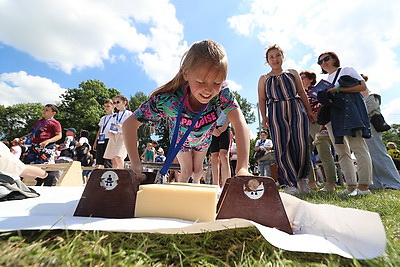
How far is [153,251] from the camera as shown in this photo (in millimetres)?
829

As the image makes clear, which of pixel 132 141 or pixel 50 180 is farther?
pixel 50 180

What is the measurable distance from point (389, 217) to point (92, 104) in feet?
104

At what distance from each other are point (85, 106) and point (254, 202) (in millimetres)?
31897

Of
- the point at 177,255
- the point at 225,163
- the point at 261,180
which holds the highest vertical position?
the point at 225,163

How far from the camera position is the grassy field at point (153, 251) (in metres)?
0.69

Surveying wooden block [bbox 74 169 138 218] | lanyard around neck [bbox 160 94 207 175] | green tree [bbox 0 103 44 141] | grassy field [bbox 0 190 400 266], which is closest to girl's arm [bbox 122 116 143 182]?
lanyard around neck [bbox 160 94 207 175]

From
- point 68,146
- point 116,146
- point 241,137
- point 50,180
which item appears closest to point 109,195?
point 241,137

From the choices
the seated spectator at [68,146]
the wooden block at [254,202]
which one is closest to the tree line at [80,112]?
the seated spectator at [68,146]

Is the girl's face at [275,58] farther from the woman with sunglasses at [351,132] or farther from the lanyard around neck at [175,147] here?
the lanyard around neck at [175,147]

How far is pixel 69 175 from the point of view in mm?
3512

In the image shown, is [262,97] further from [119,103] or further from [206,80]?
[119,103]

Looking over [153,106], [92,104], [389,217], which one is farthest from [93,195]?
[92,104]

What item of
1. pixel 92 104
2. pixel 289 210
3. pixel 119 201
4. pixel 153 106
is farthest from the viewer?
pixel 92 104

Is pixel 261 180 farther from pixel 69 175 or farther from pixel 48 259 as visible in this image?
pixel 69 175
